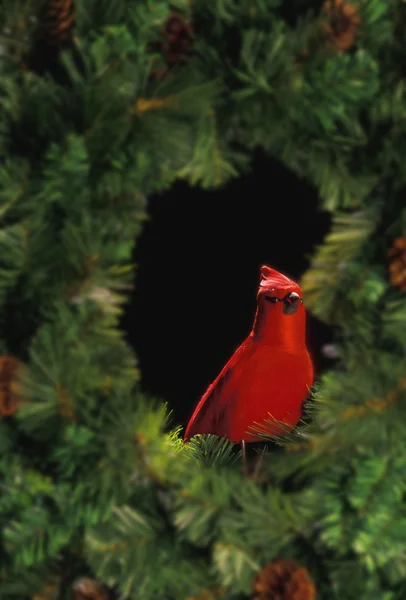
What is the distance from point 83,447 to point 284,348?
1.52 ft

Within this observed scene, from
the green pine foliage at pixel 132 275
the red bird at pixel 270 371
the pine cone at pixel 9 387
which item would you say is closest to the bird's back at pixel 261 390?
the red bird at pixel 270 371

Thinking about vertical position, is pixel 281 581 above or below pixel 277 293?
below

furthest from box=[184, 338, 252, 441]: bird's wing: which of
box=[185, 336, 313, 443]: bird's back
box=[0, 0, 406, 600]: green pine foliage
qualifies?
box=[0, 0, 406, 600]: green pine foliage

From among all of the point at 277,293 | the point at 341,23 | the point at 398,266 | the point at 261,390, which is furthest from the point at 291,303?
the point at 341,23

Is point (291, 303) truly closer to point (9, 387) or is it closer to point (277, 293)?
point (277, 293)

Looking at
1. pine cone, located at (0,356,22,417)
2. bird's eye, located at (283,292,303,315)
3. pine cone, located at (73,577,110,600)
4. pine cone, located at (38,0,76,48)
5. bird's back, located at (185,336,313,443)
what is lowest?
pine cone, located at (73,577,110,600)

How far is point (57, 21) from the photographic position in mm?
943

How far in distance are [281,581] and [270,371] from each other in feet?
1.36

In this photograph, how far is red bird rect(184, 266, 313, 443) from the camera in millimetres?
1316

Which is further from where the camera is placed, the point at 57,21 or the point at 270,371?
the point at 270,371

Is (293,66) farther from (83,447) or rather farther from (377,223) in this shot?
(83,447)

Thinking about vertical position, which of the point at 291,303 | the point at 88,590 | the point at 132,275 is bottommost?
the point at 88,590

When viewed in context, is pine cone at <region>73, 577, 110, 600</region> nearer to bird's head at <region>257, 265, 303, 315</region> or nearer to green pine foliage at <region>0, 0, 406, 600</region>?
green pine foliage at <region>0, 0, 406, 600</region>

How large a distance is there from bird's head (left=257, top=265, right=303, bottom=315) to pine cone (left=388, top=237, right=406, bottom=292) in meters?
0.36
